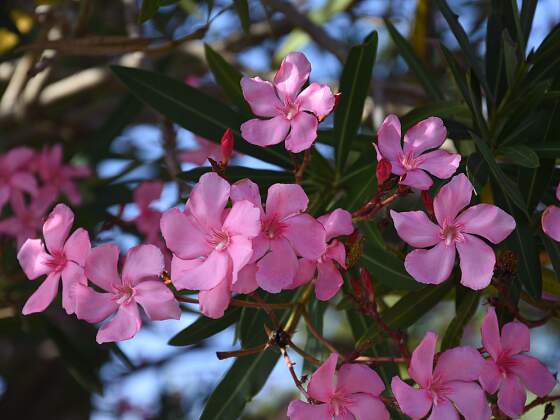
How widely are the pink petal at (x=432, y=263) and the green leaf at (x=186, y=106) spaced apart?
1.47 feet

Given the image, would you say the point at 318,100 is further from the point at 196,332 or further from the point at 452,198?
the point at 196,332

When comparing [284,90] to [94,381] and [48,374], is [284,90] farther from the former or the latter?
[48,374]

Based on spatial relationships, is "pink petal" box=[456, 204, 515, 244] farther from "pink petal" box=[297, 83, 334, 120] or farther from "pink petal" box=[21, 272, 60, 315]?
"pink petal" box=[21, 272, 60, 315]

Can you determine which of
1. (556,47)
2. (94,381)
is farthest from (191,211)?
(94,381)

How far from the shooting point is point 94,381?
180cm

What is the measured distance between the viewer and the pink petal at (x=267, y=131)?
0.95 m

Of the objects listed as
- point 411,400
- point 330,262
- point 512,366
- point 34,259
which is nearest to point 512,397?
point 512,366

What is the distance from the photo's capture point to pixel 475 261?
2.85 feet

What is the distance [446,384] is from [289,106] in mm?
363

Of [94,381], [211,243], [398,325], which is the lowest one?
[94,381]

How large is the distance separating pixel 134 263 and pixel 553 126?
59 centimetres

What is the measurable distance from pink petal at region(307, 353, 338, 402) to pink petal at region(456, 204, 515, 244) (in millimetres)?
202

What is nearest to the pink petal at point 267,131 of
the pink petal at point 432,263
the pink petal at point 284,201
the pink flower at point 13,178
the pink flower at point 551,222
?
the pink petal at point 284,201

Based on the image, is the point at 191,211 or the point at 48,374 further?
the point at 48,374
